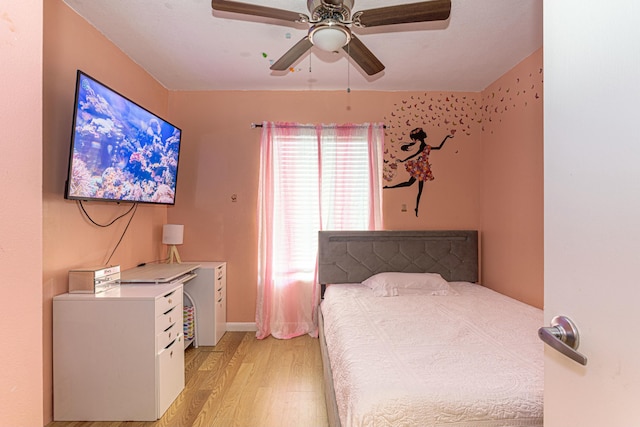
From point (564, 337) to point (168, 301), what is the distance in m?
2.30

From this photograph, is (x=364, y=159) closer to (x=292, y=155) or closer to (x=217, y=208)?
(x=292, y=155)

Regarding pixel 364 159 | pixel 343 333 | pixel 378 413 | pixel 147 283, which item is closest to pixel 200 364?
pixel 147 283

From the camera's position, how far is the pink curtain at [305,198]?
3711 millimetres

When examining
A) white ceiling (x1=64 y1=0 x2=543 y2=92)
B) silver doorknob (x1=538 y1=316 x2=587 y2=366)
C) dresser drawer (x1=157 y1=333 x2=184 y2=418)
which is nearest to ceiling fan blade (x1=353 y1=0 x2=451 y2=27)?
white ceiling (x1=64 y1=0 x2=543 y2=92)

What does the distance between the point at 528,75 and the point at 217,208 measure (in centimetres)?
325

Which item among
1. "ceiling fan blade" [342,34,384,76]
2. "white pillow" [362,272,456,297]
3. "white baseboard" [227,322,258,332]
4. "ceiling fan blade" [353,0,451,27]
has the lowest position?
"white baseboard" [227,322,258,332]

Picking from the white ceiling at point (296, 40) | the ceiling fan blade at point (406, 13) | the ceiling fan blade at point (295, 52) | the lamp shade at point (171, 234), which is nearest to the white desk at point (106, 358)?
the lamp shade at point (171, 234)

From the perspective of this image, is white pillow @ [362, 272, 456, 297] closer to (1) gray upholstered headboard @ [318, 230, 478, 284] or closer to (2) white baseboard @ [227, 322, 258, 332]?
(1) gray upholstered headboard @ [318, 230, 478, 284]

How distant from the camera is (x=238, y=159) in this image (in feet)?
12.5

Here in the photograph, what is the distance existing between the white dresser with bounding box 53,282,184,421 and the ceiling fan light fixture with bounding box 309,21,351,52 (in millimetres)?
1838

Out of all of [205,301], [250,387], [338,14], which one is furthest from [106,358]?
[338,14]

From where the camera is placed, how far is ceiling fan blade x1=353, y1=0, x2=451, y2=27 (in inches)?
67.6

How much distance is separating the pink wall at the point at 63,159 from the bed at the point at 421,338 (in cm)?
181

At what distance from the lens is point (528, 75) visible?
299 cm
